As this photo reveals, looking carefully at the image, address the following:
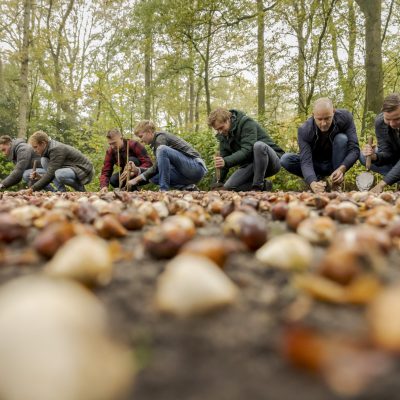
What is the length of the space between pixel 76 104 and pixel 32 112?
153cm

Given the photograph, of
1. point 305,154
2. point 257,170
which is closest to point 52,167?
point 257,170

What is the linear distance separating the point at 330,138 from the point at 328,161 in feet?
1.19

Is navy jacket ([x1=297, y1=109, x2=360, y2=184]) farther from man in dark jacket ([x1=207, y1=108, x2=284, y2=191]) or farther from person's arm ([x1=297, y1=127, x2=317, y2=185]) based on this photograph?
man in dark jacket ([x1=207, y1=108, x2=284, y2=191])

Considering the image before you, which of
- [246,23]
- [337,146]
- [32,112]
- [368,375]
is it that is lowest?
[368,375]

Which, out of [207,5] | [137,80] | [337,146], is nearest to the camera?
[337,146]

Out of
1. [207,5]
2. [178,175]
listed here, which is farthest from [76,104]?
[178,175]

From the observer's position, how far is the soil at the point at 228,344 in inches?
14.3

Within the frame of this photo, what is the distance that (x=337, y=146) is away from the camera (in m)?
3.92

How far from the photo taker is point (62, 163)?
5648mm

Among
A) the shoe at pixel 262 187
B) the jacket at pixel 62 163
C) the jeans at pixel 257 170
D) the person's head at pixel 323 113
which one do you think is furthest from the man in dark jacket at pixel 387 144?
the jacket at pixel 62 163

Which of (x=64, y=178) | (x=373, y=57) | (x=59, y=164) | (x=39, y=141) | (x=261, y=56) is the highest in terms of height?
(x=261, y=56)

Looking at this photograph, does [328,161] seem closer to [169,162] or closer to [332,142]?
[332,142]

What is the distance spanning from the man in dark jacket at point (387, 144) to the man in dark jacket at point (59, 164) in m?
4.27

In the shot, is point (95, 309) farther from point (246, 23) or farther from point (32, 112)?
point (32, 112)
